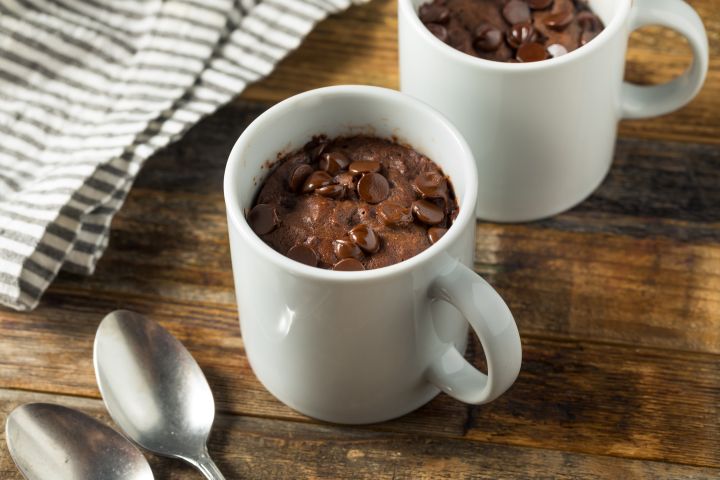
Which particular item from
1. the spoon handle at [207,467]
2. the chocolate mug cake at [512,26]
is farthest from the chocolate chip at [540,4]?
the spoon handle at [207,467]


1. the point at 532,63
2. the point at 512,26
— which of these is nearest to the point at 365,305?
the point at 532,63

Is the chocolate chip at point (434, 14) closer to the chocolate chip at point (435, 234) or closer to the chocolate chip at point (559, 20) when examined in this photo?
the chocolate chip at point (559, 20)

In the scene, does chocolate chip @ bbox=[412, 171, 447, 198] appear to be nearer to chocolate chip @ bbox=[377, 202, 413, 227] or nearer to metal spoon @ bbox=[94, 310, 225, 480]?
chocolate chip @ bbox=[377, 202, 413, 227]

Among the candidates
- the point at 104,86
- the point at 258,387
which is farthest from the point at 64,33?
the point at 258,387

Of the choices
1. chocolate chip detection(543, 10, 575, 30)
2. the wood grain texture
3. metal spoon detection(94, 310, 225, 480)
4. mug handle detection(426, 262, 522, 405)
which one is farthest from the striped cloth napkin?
mug handle detection(426, 262, 522, 405)

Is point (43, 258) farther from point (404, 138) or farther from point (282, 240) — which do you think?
point (404, 138)

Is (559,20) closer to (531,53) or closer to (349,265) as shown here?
(531,53)

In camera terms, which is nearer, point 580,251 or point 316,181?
point 316,181
